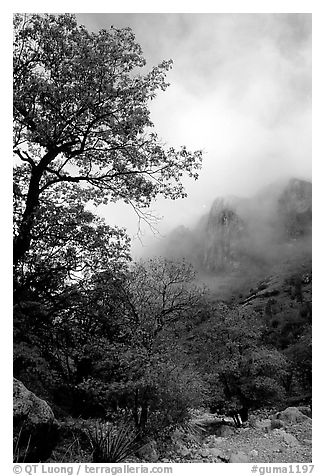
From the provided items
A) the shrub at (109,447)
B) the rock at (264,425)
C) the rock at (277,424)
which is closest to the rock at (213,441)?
the rock at (264,425)

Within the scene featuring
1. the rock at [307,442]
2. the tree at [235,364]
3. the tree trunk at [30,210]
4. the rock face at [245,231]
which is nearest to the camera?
the tree trunk at [30,210]

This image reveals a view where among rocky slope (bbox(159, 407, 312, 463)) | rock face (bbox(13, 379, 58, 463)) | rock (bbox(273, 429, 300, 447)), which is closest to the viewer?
rock face (bbox(13, 379, 58, 463))

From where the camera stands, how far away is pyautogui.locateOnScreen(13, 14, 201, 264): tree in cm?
574

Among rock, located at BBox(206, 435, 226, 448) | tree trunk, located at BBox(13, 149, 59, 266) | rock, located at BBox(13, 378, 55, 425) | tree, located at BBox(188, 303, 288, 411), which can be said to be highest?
tree trunk, located at BBox(13, 149, 59, 266)

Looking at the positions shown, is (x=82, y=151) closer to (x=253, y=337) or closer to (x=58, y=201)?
(x=58, y=201)

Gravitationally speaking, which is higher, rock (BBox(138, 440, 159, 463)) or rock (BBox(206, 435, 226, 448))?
rock (BBox(138, 440, 159, 463))

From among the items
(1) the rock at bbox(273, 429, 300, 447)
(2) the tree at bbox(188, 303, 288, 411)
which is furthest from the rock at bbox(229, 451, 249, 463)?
(2) the tree at bbox(188, 303, 288, 411)

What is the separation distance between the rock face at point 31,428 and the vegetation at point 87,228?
0.69m

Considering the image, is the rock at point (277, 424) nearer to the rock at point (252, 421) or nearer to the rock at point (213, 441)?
the rock at point (252, 421)

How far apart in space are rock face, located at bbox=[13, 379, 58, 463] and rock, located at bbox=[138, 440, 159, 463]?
167 centimetres

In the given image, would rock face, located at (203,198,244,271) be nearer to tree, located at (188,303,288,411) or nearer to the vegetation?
tree, located at (188,303,288,411)

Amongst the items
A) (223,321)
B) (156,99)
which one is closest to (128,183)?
(156,99)

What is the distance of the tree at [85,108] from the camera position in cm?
574

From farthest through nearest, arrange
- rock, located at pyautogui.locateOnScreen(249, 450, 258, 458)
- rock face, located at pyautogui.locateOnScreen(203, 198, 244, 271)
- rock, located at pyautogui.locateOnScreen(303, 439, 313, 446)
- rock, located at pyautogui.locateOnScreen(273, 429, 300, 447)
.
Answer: rock face, located at pyautogui.locateOnScreen(203, 198, 244, 271) → rock, located at pyautogui.locateOnScreen(303, 439, 313, 446) → rock, located at pyautogui.locateOnScreen(273, 429, 300, 447) → rock, located at pyautogui.locateOnScreen(249, 450, 258, 458)
